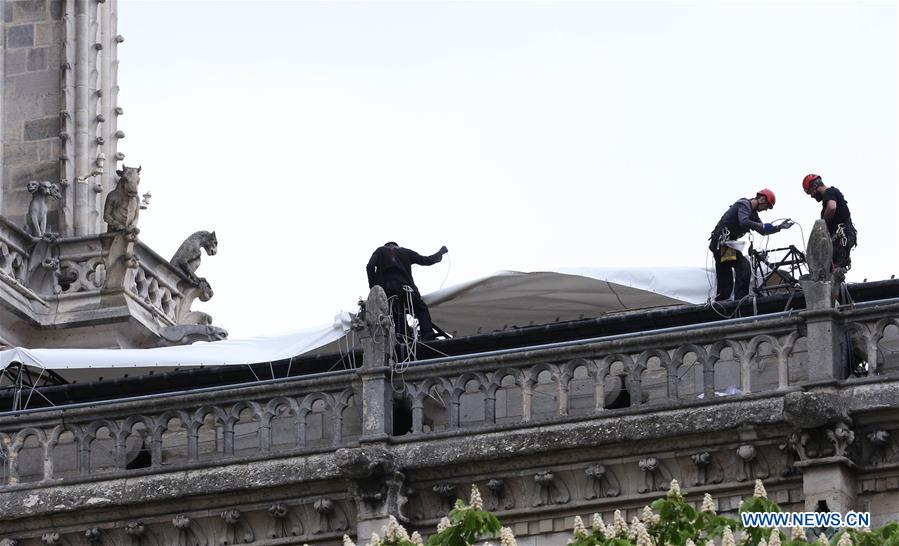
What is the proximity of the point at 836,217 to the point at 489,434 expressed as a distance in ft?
14.5

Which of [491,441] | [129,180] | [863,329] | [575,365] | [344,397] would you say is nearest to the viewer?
[863,329]

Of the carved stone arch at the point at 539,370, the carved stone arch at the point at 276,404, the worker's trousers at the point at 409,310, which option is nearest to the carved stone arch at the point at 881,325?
the carved stone arch at the point at 539,370

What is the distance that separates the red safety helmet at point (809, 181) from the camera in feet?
135

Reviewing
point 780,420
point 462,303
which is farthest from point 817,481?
point 462,303

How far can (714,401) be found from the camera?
3928cm

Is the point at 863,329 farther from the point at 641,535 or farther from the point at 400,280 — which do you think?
the point at 641,535

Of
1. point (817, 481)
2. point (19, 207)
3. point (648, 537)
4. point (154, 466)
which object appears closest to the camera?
point (648, 537)

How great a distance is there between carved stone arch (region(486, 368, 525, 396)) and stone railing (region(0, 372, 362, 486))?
1.51 metres

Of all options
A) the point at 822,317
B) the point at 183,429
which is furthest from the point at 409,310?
the point at 822,317

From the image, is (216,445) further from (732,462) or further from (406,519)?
(732,462)

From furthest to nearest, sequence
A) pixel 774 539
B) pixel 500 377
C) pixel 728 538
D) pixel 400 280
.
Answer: pixel 400 280 → pixel 500 377 → pixel 774 539 → pixel 728 538

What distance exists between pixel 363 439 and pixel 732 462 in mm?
3956

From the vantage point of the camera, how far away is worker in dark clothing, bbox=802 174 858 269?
1610 inches

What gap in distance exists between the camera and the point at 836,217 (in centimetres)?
4106
